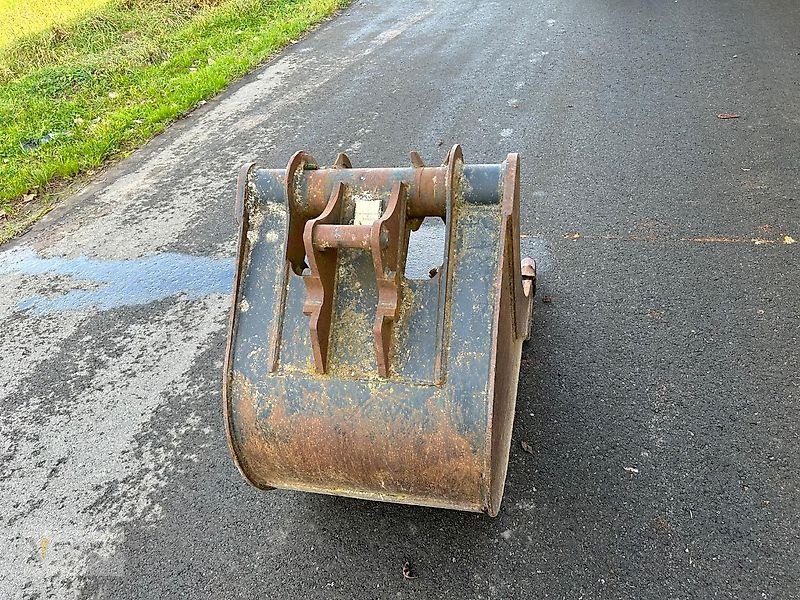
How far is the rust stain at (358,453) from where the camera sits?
1965 mm

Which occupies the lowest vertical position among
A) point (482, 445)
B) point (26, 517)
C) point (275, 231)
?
point (26, 517)

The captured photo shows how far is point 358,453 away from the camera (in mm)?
2025

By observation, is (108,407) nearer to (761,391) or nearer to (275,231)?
(275,231)

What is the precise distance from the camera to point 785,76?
18.9ft

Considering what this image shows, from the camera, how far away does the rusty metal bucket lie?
1963 millimetres

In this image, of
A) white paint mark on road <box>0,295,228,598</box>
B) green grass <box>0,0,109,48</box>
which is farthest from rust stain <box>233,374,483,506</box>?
green grass <box>0,0,109,48</box>

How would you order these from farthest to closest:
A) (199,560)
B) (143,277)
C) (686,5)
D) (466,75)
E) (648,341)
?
(686,5), (466,75), (143,277), (648,341), (199,560)

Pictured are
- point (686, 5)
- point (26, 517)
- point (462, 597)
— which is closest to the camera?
point (462, 597)

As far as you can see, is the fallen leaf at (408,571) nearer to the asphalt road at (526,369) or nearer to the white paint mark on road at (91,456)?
the asphalt road at (526,369)

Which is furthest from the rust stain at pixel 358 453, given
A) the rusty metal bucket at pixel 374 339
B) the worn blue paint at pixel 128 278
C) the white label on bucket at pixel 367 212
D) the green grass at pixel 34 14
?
the green grass at pixel 34 14

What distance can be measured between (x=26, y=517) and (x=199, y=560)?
82 cm

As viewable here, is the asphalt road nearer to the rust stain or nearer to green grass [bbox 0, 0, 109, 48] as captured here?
the rust stain

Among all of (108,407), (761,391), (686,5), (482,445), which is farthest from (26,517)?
(686,5)

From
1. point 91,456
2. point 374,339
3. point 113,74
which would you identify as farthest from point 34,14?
point 374,339
